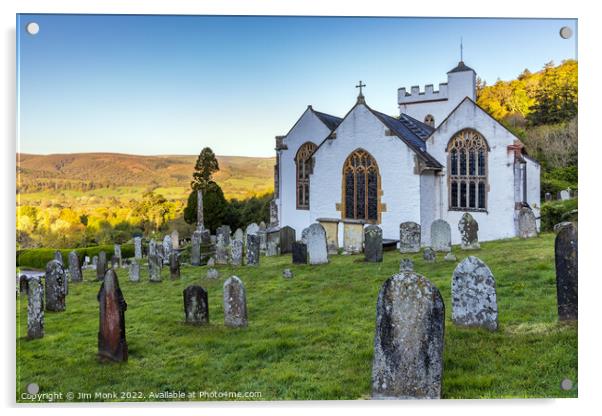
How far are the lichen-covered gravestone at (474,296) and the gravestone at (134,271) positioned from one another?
4.57m

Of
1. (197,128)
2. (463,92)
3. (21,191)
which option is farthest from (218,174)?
(463,92)

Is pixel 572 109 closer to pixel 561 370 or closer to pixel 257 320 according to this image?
pixel 561 370

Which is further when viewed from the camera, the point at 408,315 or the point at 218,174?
the point at 218,174

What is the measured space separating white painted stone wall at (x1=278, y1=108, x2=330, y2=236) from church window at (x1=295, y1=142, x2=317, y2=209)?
0.09 meters

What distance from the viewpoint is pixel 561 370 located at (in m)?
4.80

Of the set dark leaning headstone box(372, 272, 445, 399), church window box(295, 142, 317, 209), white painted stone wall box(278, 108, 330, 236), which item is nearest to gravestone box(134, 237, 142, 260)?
white painted stone wall box(278, 108, 330, 236)

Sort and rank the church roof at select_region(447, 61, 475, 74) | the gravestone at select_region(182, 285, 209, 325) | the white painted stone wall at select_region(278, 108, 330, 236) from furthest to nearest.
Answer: the white painted stone wall at select_region(278, 108, 330, 236) → the church roof at select_region(447, 61, 475, 74) → the gravestone at select_region(182, 285, 209, 325)

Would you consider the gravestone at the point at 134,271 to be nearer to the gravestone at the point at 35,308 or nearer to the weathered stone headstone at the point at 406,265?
the gravestone at the point at 35,308

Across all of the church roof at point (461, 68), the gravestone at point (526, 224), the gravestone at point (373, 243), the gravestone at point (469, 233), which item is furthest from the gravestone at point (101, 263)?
the gravestone at point (526, 224)

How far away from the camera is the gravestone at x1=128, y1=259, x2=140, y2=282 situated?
7.22 meters

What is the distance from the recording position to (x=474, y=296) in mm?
4945

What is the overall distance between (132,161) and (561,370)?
5279 millimetres

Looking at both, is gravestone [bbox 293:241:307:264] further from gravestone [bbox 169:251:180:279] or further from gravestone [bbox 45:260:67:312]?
gravestone [bbox 45:260:67:312]

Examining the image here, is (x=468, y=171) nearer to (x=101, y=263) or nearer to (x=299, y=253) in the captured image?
(x=299, y=253)
